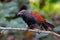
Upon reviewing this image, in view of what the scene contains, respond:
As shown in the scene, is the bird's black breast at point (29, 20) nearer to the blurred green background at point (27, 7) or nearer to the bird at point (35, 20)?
the bird at point (35, 20)

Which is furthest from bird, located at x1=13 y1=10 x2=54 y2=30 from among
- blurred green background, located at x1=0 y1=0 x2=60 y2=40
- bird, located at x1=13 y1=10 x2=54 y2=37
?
blurred green background, located at x1=0 y1=0 x2=60 y2=40

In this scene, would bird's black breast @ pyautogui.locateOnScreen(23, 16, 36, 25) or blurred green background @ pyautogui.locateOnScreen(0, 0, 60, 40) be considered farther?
blurred green background @ pyautogui.locateOnScreen(0, 0, 60, 40)

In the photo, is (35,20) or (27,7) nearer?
(35,20)

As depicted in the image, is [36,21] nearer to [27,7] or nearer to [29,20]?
[29,20]

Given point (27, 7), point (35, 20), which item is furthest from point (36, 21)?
point (27, 7)

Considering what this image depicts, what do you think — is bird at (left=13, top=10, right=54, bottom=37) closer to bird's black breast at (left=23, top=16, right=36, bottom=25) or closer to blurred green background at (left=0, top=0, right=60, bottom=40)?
bird's black breast at (left=23, top=16, right=36, bottom=25)

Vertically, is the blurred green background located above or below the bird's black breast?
below

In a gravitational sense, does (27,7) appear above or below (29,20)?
below

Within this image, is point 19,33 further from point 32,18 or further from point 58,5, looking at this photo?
point 58,5

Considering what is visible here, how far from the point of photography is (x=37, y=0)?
4.31 m

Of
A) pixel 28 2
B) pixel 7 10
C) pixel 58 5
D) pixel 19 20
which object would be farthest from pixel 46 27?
pixel 58 5

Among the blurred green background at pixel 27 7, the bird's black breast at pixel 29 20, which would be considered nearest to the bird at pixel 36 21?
the bird's black breast at pixel 29 20

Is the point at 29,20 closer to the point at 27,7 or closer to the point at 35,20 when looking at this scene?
the point at 35,20

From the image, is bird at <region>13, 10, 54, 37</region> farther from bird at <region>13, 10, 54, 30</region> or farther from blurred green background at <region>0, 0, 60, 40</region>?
blurred green background at <region>0, 0, 60, 40</region>
